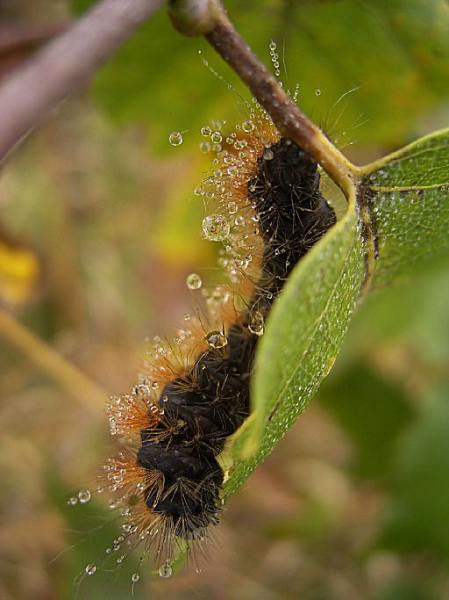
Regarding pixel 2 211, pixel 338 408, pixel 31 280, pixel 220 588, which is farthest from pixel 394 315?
pixel 2 211

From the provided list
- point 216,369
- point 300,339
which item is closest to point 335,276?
point 300,339

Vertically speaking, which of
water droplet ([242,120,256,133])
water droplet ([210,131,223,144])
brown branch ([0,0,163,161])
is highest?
brown branch ([0,0,163,161])

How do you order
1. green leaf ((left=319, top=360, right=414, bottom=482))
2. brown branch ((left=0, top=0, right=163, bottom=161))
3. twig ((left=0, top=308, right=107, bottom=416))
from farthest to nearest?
1. green leaf ((left=319, top=360, right=414, bottom=482))
2. twig ((left=0, top=308, right=107, bottom=416))
3. brown branch ((left=0, top=0, right=163, bottom=161))

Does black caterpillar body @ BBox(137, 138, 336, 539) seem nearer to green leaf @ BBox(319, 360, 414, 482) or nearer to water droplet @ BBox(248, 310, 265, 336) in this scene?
water droplet @ BBox(248, 310, 265, 336)

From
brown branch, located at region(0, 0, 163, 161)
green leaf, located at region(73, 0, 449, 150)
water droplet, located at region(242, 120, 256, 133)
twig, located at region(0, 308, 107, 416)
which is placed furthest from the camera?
twig, located at region(0, 308, 107, 416)

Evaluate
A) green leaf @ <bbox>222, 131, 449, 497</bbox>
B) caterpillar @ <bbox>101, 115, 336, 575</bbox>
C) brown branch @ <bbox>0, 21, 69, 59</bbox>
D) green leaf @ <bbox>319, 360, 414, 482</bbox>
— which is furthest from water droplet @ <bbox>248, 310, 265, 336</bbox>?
green leaf @ <bbox>319, 360, 414, 482</bbox>

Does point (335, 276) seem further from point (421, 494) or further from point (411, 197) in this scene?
point (421, 494)
